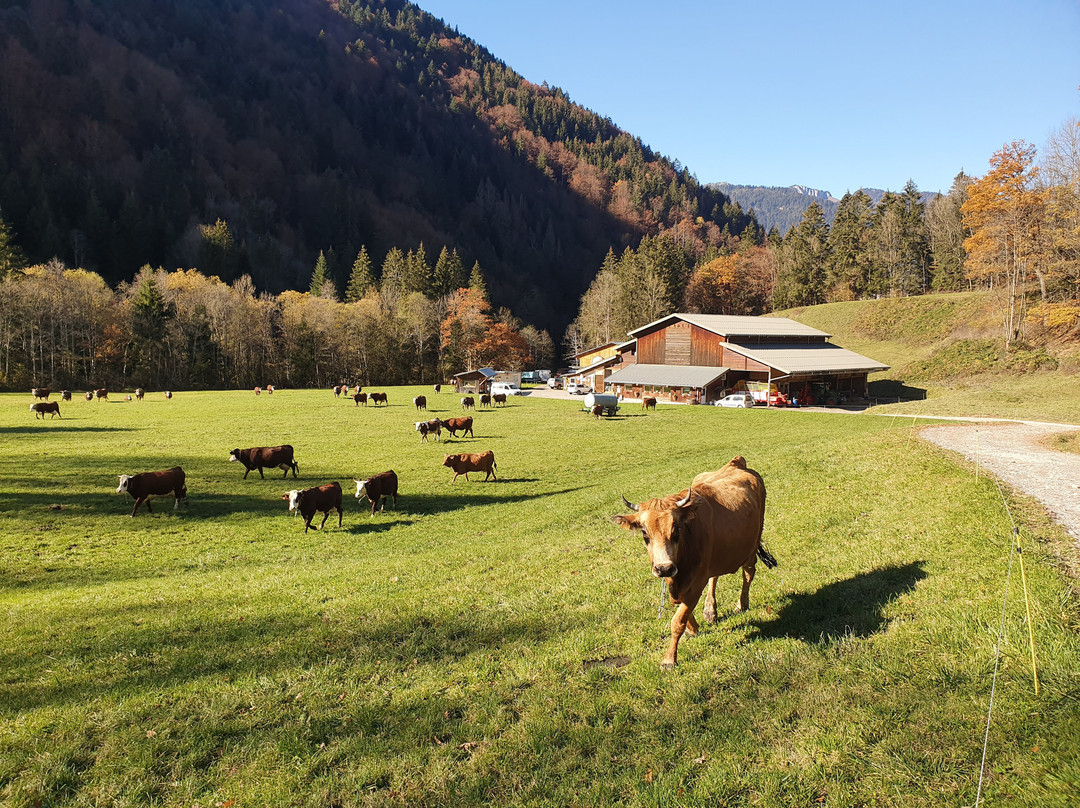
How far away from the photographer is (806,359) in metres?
58.4

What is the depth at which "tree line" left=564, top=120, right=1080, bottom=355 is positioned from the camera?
52250 mm

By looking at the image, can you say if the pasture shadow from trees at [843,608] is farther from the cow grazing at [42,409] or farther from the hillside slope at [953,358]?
the cow grazing at [42,409]

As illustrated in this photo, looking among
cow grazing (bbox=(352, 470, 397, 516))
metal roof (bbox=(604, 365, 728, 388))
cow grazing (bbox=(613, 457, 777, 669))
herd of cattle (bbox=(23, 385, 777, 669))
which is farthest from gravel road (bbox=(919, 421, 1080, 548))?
metal roof (bbox=(604, 365, 728, 388))

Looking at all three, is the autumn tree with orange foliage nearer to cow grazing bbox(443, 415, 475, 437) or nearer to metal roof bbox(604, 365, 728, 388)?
metal roof bbox(604, 365, 728, 388)

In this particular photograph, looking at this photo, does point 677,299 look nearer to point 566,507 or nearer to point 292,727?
point 566,507

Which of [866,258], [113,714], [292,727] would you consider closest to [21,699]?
[113,714]

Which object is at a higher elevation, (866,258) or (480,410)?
(866,258)

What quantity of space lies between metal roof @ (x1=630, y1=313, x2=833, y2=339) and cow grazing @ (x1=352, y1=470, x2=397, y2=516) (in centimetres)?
4888

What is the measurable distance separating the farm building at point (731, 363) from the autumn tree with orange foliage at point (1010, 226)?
1312 cm

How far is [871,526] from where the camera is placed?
10180mm

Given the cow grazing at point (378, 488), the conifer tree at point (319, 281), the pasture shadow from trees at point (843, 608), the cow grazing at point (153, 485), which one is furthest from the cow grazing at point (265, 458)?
the conifer tree at point (319, 281)

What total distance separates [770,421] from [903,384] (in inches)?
1339

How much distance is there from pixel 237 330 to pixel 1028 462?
8412cm

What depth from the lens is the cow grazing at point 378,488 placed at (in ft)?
54.9
